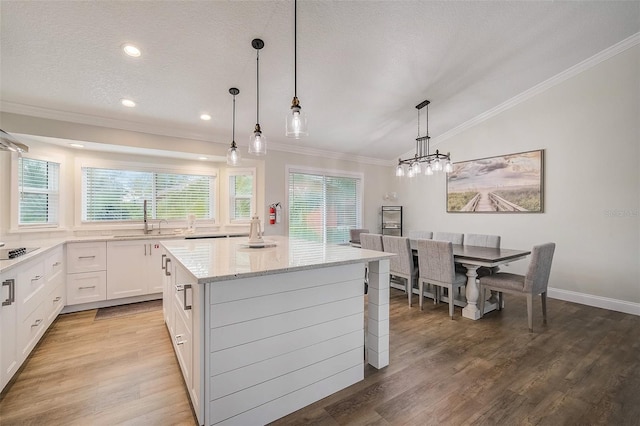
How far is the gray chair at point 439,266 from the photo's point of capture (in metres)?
3.26

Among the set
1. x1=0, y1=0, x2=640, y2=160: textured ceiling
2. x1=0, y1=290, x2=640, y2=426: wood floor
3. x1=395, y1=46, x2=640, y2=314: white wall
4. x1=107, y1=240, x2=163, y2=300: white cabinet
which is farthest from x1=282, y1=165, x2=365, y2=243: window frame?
x1=0, y1=290, x2=640, y2=426: wood floor

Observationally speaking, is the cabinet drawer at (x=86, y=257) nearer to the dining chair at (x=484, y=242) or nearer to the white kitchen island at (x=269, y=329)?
the white kitchen island at (x=269, y=329)

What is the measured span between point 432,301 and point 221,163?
4103mm

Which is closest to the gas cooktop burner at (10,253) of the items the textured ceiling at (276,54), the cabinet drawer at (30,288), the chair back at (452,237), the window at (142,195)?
the cabinet drawer at (30,288)

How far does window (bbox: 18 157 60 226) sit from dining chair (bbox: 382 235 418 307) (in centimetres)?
456

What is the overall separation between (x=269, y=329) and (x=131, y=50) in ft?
8.86

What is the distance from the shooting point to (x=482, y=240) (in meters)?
4.12

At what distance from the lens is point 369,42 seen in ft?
9.12

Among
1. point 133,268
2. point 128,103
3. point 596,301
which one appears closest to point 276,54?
point 128,103

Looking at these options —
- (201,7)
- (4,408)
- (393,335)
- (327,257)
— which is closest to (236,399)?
(327,257)

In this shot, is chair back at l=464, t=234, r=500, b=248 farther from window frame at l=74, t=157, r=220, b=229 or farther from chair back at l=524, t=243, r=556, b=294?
window frame at l=74, t=157, r=220, b=229

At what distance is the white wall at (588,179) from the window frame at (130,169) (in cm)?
494

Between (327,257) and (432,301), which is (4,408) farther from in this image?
(432,301)

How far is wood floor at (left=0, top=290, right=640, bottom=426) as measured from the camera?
5.64 ft
